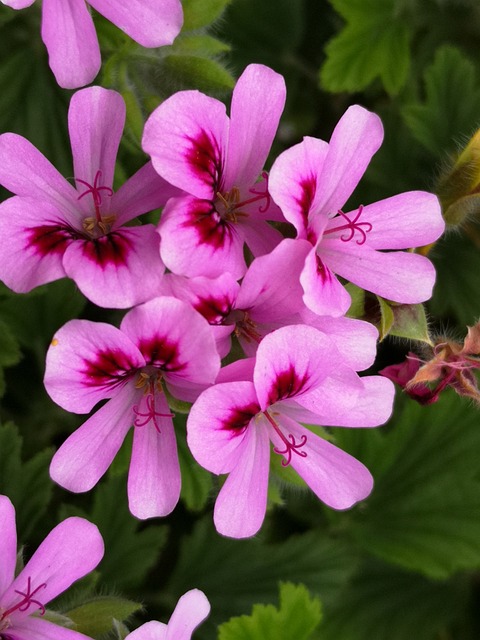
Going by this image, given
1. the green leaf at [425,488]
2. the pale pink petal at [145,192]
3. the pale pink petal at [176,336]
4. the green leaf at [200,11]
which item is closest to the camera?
the pale pink petal at [176,336]

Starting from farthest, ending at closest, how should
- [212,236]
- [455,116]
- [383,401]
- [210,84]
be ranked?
[455,116]
[210,84]
[383,401]
[212,236]

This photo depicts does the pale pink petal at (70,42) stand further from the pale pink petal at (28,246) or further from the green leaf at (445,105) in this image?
the green leaf at (445,105)

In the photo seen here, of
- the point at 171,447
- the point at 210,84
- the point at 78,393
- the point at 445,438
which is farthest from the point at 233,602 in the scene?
the point at 210,84

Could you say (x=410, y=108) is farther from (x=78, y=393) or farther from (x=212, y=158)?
(x=78, y=393)

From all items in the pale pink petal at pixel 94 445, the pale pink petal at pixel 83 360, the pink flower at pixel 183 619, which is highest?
the pale pink petal at pixel 83 360

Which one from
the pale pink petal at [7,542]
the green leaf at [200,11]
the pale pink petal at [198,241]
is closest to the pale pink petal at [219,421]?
the pale pink petal at [198,241]

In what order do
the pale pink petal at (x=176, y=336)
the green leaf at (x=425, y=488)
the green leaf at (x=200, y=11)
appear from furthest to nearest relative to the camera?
the green leaf at (x=425, y=488)
the green leaf at (x=200, y=11)
the pale pink petal at (x=176, y=336)
